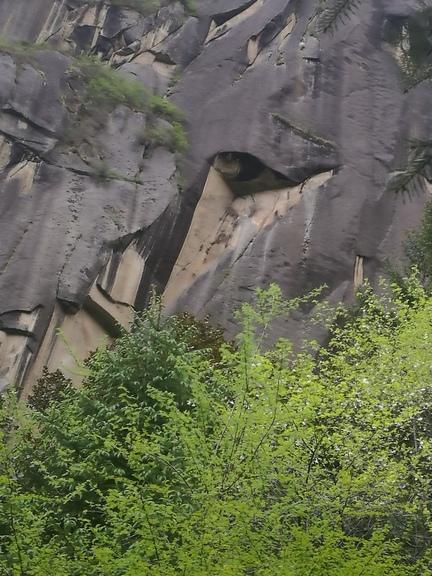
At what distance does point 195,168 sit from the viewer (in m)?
25.8

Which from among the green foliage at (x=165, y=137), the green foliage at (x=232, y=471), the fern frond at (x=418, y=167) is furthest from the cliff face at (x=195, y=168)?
the fern frond at (x=418, y=167)

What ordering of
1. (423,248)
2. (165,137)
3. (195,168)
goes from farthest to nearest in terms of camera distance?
(165,137) → (195,168) → (423,248)

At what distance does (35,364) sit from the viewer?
2031cm

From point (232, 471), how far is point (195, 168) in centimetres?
1916

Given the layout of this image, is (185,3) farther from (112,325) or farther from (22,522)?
(22,522)

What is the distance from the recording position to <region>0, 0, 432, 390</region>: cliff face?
21953mm

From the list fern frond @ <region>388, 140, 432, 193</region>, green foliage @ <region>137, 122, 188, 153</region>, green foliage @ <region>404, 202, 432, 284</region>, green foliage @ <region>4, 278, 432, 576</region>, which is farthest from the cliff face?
fern frond @ <region>388, 140, 432, 193</region>

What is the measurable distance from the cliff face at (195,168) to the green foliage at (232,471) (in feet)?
30.0

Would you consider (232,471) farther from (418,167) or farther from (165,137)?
(165,137)

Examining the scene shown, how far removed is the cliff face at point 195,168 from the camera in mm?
21953

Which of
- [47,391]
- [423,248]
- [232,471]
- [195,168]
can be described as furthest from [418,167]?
[195,168]

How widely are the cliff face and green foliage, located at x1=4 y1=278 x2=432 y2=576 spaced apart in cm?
914

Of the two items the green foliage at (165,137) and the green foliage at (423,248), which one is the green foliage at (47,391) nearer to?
the green foliage at (423,248)

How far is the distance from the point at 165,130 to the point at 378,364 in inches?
646
